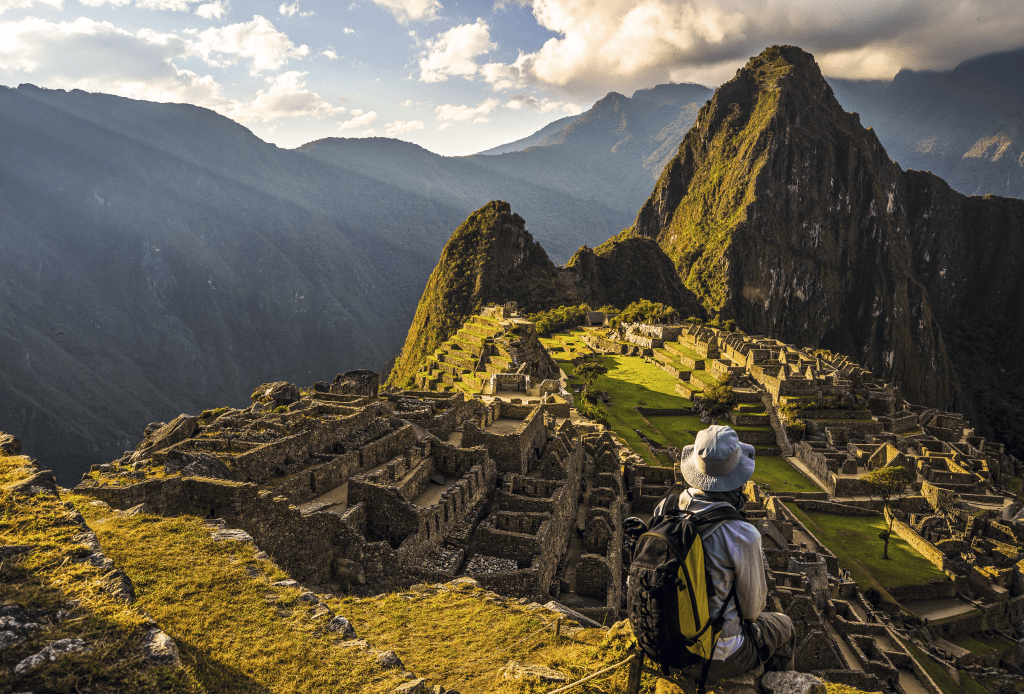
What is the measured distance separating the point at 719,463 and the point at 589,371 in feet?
185

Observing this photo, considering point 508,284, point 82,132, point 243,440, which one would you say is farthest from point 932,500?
point 82,132

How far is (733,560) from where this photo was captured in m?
4.70

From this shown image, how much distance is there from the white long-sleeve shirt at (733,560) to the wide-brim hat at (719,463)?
0.57ft

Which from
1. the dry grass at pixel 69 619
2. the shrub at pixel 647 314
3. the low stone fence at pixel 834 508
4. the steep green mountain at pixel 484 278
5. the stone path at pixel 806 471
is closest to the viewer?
the dry grass at pixel 69 619

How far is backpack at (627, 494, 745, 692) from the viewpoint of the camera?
455 cm

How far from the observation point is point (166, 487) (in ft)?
35.8

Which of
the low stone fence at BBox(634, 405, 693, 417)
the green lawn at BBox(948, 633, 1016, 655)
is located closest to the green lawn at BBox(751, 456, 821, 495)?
the low stone fence at BBox(634, 405, 693, 417)

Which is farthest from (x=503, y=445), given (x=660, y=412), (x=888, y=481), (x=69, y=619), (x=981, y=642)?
(x=660, y=412)

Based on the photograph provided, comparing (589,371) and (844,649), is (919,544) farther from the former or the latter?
(589,371)

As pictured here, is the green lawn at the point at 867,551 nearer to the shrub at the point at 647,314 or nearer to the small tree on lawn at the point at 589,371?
the small tree on lawn at the point at 589,371

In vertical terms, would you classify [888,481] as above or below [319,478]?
below

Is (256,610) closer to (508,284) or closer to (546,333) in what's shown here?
(546,333)

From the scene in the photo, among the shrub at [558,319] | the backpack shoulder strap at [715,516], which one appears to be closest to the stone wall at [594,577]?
the backpack shoulder strap at [715,516]

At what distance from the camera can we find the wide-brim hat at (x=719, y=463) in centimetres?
478
